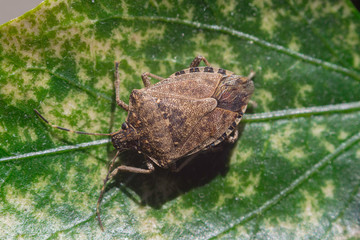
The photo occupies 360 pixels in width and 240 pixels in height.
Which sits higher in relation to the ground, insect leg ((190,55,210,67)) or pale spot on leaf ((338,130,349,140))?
insect leg ((190,55,210,67))

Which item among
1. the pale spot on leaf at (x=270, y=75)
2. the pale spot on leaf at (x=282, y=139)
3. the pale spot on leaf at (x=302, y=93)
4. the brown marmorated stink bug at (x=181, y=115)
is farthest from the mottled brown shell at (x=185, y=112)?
the pale spot on leaf at (x=302, y=93)

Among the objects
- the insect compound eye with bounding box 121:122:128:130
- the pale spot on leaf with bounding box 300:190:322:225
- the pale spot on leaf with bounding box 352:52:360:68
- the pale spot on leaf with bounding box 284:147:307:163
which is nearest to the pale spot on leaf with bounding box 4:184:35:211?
the insect compound eye with bounding box 121:122:128:130

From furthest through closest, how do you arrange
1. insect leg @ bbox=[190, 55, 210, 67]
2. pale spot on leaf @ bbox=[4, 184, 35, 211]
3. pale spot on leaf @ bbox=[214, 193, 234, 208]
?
pale spot on leaf @ bbox=[214, 193, 234, 208] < insect leg @ bbox=[190, 55, 210, 67] < pale spot on leaf @ bbox=[4, 184, 35, 211]

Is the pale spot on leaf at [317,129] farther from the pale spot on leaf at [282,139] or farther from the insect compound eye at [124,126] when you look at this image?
the insect compound eye at [124,126]

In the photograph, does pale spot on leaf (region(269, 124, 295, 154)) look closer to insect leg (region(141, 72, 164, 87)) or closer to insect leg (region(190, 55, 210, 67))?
insect leg (region(190, 55, 210, 67))

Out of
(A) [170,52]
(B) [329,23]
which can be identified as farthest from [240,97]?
(B) [329,23]

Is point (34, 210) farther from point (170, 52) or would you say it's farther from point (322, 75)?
point (322, 75)

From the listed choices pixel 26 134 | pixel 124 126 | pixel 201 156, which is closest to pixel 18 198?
pixel 26 134
